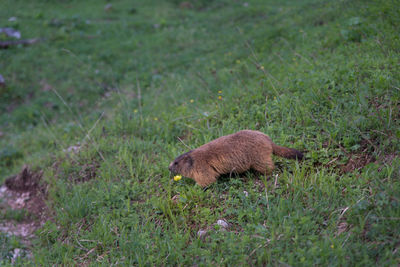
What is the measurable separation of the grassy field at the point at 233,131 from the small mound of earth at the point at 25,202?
20cm

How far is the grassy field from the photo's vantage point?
321 cm

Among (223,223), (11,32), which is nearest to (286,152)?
(223,223)

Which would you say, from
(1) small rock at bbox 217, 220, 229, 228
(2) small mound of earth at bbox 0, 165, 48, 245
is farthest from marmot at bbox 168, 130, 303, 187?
(2) small mound of earth at bbox 0, 165, 48, 245

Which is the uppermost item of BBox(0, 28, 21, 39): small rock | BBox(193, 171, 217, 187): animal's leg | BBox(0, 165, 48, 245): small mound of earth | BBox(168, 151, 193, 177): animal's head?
BBox(0, 28, 21, 39): small rock

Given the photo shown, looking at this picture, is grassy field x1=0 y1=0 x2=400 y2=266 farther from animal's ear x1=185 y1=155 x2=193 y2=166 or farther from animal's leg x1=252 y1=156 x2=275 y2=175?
animal's ear x1=185 y1=155 x2=193 y2=166

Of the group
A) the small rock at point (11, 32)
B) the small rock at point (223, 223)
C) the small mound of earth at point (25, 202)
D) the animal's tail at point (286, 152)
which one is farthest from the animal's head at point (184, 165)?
the small rock at point (11, 32)

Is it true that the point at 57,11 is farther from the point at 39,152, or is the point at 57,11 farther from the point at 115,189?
the point at 115,189

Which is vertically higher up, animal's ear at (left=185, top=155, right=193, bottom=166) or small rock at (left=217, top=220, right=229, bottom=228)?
animal's ear at (left=185, top=155, right=193, bottom=166)

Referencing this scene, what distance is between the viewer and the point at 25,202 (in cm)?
579

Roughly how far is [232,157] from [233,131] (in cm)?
115

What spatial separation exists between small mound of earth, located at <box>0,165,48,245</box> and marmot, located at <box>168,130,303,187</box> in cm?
275

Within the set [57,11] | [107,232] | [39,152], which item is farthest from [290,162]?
[57,11]

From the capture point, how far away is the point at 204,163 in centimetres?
414

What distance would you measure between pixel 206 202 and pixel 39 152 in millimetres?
4595
